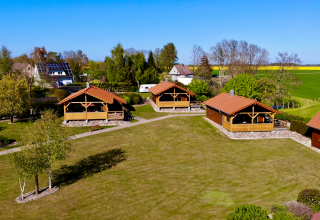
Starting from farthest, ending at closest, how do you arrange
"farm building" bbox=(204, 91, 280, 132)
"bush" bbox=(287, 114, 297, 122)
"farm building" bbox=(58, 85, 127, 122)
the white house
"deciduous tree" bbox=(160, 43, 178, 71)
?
"deciduous tree" bbox=(160, 43, 178, 71) → the white house → "farm building" bbox=(58, 85, 127, 122) → "bush" bbox=(287, 114, 297, 122) → "farm building" bbox=(204, 91, 280, 132)

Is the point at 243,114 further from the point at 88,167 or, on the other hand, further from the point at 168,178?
the point at 88,167

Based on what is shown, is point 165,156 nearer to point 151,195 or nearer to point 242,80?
point 151,195

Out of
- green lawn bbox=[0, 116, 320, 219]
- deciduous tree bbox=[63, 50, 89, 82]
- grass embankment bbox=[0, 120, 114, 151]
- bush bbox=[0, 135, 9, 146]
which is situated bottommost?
green lawn bbox=[0, 116, 320, 219]

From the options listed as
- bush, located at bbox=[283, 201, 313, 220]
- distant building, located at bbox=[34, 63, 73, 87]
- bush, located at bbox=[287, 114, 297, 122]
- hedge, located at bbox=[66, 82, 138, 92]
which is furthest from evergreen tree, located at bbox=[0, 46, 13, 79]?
bush, located at bbox=[283, 201, 313, 220]

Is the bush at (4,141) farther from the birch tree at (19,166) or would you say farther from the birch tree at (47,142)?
the birch tree at (19,166)

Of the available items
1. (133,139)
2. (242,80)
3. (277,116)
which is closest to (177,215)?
(133,139)

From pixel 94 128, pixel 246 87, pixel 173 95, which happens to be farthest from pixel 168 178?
pixel 246 87

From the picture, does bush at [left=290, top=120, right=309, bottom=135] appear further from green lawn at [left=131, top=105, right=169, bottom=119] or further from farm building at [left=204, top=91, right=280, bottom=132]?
green lawn at [left=131, top=105, right=169, bottom=119]
